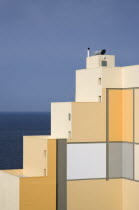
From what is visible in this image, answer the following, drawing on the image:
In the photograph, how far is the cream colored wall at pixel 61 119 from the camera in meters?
49.1

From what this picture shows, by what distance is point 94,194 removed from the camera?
48.9 m

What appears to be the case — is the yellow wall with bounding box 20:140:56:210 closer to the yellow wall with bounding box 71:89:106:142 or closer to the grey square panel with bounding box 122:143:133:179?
the yellow wall with bounding box 71:89:106:142

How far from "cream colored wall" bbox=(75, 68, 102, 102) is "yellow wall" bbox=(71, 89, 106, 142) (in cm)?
91

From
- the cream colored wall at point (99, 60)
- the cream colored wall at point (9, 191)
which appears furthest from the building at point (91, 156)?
the cream colored wall at point (99, 60)

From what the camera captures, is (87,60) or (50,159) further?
(87,60)

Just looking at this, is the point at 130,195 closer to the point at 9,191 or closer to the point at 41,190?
the point at 41,190

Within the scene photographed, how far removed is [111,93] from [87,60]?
4437 millimetres

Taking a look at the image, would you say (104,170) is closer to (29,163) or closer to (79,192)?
(79,192)

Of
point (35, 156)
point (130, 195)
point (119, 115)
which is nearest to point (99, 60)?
point (119, 115)

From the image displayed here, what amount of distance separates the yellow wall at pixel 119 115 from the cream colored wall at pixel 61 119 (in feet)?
10.2

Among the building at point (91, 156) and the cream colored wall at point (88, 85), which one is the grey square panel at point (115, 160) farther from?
the cream colored wall at point (88, 85)

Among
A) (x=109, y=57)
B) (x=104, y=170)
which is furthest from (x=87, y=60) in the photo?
(x=104, y=170)

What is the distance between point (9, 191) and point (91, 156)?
249 inches

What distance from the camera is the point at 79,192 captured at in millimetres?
48344
